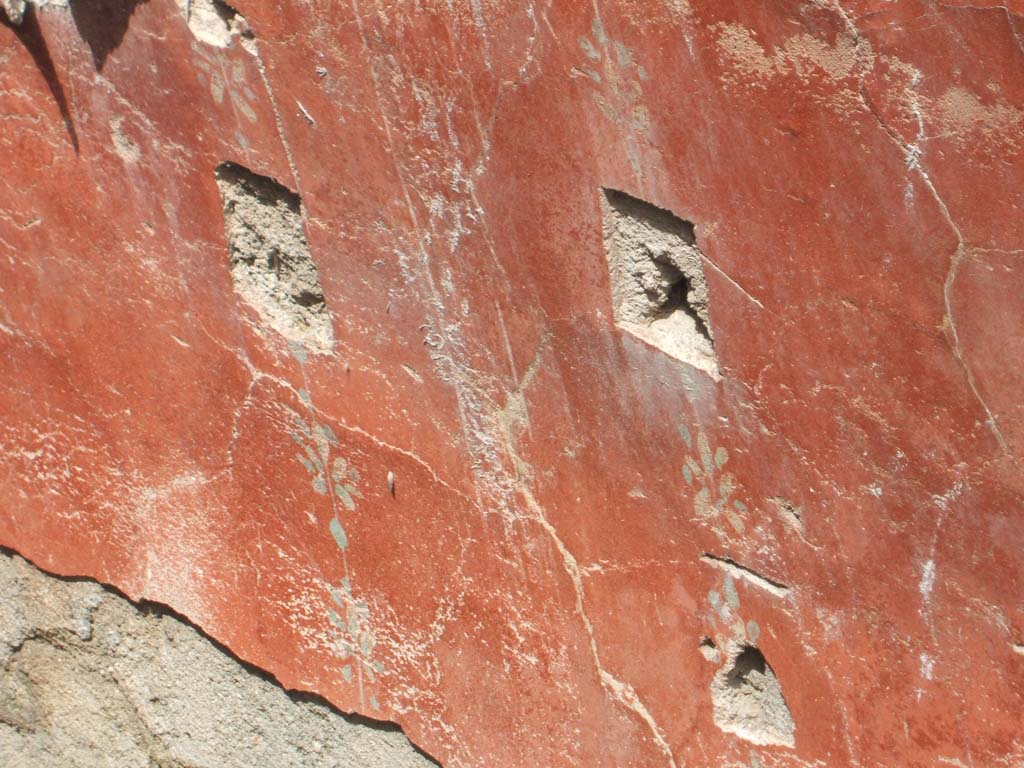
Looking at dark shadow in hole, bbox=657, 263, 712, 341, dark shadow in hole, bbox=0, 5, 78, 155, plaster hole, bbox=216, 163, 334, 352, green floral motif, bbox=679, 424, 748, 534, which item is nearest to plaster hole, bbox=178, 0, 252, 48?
plaster hole, bbox=216, 163, 334, 352

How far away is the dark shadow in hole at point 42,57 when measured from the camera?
2.18 m

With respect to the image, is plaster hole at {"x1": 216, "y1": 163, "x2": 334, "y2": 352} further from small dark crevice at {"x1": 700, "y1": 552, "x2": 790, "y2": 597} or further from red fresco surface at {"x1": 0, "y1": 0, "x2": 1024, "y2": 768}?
small dark crevice at {"x1": 700, "y1": 552, "x2": 790, "y2": 597}

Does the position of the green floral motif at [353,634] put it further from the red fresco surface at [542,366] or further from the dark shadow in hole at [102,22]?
the dark shadow in hole at [102,22]

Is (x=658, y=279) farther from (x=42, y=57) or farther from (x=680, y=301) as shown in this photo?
(x=42, y=57)

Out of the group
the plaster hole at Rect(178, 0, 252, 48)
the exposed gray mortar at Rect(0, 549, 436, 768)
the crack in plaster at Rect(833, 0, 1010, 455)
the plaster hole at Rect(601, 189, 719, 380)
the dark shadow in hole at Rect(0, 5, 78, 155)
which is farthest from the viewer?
the exposed gray mortar at Rect(0, 549, 436, 768)

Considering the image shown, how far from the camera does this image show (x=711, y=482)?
5.88ft

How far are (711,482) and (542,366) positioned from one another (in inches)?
11.9

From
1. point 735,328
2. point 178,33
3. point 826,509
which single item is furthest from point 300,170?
point 826,509

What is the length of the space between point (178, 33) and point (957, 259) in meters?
1.22

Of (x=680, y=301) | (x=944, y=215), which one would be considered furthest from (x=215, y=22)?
(x=944, y=215)

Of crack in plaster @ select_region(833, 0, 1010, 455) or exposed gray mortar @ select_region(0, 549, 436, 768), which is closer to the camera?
crack in plaster @ select_region(833, 0, 1010, 455)

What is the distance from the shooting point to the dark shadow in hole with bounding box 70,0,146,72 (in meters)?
2.05

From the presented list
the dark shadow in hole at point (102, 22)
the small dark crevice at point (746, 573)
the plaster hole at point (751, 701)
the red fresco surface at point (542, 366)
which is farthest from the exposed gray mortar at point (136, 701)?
the dark shadow in hole at point (102, 22)

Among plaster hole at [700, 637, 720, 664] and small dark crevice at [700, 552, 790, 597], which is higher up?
small dark crevice at [700, 552, 790, 597]
